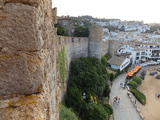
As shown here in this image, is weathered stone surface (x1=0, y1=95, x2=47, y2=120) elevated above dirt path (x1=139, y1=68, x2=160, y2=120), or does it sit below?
above

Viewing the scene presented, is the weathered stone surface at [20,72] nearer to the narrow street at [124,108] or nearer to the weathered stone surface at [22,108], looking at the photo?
the weathered stone surface at [22,108]

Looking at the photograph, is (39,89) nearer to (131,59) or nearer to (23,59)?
(23,59)

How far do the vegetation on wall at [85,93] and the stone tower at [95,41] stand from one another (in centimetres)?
331

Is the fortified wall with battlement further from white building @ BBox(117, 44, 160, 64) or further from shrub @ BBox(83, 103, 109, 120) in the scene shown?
white building @ BBox(117, 44, 160, 64)

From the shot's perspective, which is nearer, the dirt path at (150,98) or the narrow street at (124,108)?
the narrow street at (124,108)

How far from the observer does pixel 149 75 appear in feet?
107

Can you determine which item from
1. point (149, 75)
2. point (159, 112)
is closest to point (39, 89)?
point (159, 112)

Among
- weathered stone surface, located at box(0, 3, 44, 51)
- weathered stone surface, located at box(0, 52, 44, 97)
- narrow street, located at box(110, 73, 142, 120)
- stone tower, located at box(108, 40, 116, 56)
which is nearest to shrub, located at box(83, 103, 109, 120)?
narrow street, located at box(110, 73, 142, 120)

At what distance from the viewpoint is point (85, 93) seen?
42.5 feet

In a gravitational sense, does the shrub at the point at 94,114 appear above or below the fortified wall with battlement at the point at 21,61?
below

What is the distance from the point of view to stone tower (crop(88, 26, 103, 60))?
1817 cm

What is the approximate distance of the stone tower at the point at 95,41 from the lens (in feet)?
59.6

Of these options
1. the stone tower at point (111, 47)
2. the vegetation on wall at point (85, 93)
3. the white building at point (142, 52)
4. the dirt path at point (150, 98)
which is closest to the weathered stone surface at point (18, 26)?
the vegetation on wall at point (85, 93)

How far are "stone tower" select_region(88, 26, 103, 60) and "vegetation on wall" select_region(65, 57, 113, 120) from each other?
3.31 meters
